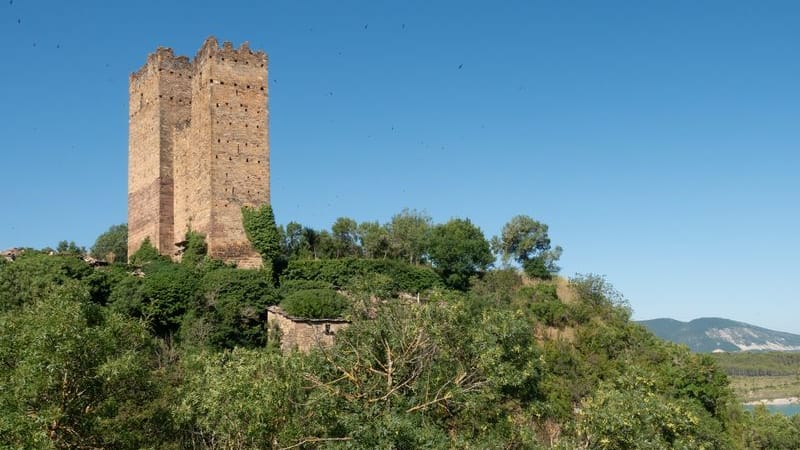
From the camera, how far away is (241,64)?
3288 cm

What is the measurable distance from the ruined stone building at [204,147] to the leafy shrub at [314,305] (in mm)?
3848

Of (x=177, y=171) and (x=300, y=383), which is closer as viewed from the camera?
(x=300, y=383)

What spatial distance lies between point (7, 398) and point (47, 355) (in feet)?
3.42

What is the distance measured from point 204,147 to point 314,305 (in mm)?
8921

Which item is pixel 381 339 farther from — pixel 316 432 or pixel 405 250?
pixel 405 250

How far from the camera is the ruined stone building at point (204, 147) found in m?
31.7

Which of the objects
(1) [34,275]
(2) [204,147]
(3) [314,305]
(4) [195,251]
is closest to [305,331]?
(3) [314,305]

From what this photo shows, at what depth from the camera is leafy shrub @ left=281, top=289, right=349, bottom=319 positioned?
2823 cm

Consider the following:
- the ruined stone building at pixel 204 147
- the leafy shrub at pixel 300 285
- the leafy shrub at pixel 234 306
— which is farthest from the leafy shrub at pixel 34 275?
the leafy shrub at pixel 300 285

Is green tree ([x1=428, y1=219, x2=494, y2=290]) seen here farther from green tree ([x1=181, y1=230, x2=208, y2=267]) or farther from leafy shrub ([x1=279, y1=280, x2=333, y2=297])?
green tree ([x1=181, y1=230, x2=208, y2=267])

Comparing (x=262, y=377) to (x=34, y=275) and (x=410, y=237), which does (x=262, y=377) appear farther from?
(x=410, y=237)

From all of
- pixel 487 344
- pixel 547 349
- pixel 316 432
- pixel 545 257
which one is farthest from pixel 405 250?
pixel 316 432

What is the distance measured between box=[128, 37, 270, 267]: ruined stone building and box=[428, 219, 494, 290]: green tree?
1160cm

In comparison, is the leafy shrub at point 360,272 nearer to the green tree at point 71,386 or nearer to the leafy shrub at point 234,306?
the leafy shrub at point 234,306
